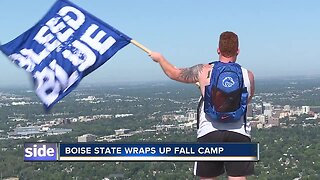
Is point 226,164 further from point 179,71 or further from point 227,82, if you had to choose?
point 179,71

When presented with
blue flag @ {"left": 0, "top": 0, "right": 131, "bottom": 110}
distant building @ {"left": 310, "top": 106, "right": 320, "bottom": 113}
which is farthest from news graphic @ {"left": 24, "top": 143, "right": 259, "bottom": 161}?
distant building @ {"left": 310, "top": 106, "right": 320, "bottom": 113}

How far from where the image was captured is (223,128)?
2926 millimetres

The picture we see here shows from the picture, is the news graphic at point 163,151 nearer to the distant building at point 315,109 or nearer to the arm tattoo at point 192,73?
the arm tattoo at point 192,73

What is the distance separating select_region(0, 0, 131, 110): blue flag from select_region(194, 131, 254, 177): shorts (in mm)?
882

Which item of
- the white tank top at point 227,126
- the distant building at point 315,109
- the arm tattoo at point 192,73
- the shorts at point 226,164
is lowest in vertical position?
the distant building at point 315,109

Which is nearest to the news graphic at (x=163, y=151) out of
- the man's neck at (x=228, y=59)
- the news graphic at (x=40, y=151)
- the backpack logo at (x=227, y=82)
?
the news graphic at (x=40, y=151)

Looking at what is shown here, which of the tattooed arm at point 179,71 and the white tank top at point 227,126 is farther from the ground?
the tattooed arm at point 179,71

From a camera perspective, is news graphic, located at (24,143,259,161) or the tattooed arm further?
the tattooed arm

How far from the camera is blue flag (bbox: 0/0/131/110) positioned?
3.43 m

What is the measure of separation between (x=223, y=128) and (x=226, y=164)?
0.59 ft

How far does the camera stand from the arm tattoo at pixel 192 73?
2.98 m

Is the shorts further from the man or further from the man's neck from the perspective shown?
the man's neck

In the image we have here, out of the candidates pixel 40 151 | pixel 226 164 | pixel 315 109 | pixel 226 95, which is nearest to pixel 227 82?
pixel 226 95

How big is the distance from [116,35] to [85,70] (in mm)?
277
